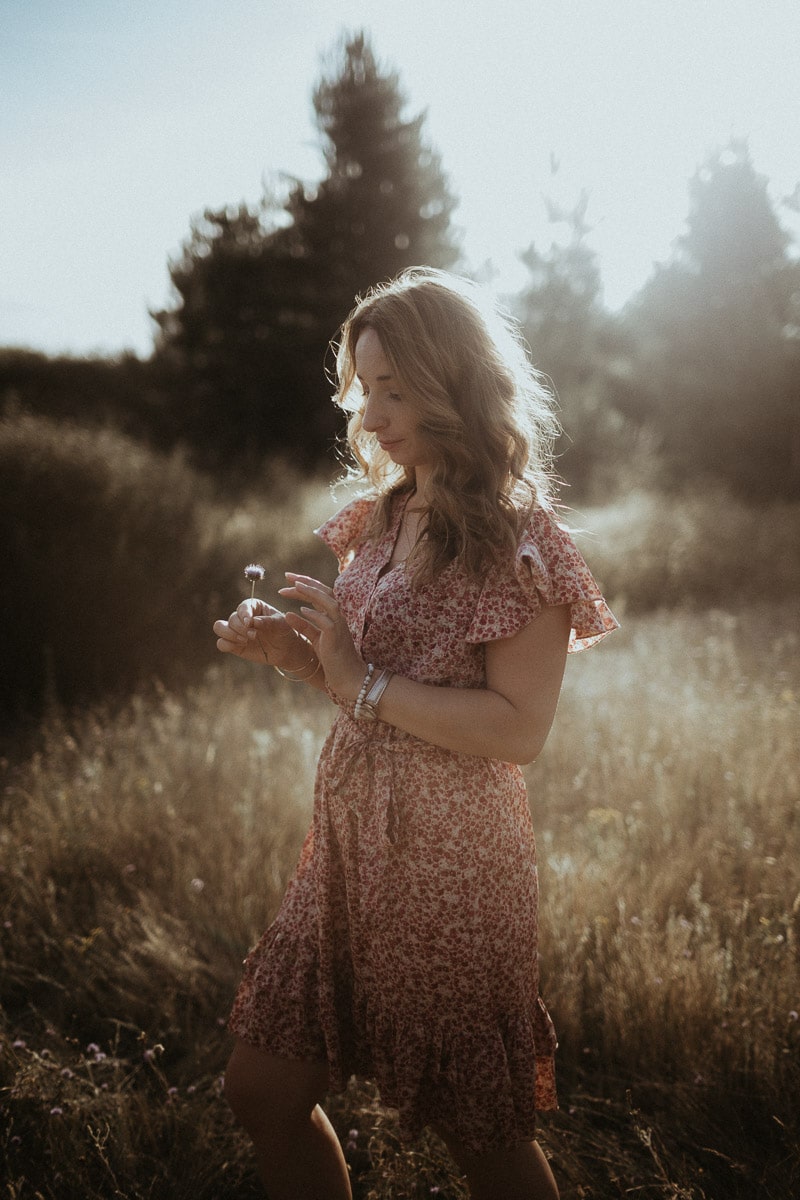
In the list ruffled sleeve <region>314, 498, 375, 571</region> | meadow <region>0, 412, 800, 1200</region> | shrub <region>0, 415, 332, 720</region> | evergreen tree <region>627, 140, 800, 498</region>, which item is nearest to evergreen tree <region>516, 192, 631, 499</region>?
evergreen tree <region>627, 140, 800, 498</region>

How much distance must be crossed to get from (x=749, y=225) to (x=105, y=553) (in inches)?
596

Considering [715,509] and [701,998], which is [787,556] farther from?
[701,998]

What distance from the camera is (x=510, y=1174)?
159cm

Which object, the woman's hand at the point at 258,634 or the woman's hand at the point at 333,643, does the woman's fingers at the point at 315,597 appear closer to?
the woman's hand at the point at 333,643

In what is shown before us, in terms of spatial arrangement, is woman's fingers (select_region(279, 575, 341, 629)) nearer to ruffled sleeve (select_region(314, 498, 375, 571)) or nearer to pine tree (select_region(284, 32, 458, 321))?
ruffled sleeve (select_region(314, 498, 375, 571))

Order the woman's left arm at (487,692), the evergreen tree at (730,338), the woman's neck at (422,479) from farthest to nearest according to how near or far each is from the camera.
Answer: the evergreen tree at (730,338)
the woman's neck at (422,479)
the woman's left arm at (487,692)

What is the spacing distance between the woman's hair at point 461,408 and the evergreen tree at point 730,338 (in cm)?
1701

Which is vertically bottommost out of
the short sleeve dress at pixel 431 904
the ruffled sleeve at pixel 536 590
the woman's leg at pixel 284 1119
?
the woman's leg at pixel 284 1119

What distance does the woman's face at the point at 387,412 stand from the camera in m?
1.75

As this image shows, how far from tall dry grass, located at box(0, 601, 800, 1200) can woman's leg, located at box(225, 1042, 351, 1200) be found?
1.65 feet

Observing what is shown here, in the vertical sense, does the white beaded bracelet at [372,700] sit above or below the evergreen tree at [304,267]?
below

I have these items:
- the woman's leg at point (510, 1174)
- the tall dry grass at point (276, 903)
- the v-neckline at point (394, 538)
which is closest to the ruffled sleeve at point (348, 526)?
the v-neckline at point (394, 538)

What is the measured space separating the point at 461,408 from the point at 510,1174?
1535 mm

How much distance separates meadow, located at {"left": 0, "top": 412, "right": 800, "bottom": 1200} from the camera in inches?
84.8
